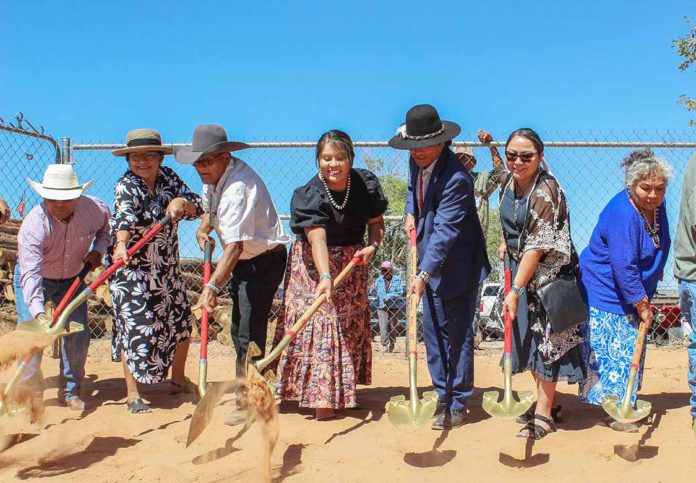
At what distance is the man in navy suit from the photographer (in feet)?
13.5

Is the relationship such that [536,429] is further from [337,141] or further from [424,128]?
[337,141]

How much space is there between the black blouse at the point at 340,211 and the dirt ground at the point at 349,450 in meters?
1.19

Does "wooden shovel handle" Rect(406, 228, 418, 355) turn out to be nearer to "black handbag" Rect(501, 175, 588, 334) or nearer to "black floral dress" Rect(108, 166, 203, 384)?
"black handbag" Rect(501, 175, 588, 334)

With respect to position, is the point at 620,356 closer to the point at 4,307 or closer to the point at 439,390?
the point at 439,390

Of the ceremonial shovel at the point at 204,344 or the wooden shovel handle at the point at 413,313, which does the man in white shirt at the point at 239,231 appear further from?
the wooden shovel handle at the point at 413,313

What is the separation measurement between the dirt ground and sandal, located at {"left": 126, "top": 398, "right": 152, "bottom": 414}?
7 centimetres

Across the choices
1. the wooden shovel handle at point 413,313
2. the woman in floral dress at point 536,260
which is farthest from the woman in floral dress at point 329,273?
the woman in floral dress at point 536,260

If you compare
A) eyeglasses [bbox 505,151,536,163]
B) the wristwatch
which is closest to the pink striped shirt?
the wristwatch

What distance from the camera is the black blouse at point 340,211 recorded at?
173 inches

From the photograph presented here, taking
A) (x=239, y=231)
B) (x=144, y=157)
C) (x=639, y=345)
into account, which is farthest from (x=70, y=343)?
(x=639, y=345)

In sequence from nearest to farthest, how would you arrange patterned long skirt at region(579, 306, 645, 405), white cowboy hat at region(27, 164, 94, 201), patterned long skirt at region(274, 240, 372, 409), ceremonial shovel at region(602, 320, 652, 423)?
ceremonial shovel at region(602, 320, 652, 423) → patterned long skirt at region(579, 306, 645, 405) → patterned long skirt at region(274, 240, 372, 409) → white cowboy hat at region(27, 164, 94, 201)

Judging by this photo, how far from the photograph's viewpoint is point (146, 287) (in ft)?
16.1

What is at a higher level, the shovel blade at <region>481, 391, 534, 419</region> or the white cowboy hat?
→ the white cowboy hat

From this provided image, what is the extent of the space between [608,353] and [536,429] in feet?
2.19
